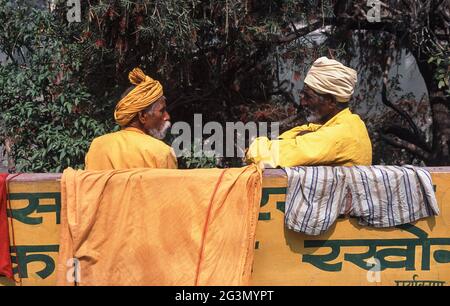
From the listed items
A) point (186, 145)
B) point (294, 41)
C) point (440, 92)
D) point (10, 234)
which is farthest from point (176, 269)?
point (440, 92)

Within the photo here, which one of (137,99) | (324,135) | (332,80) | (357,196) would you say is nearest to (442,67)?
(332,80)

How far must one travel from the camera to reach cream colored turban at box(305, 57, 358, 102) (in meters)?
3.04

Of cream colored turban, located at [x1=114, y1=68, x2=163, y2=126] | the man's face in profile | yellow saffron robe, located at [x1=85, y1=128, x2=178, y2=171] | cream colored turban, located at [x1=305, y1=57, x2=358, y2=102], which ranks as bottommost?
yellow saffron robe, located at [x1=85, y1=128, x2=178, y2=171]

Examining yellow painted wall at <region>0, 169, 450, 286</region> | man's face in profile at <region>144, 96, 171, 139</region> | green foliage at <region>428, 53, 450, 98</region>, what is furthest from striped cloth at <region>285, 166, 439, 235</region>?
green foliage at <region>428, 53, 450, 98</region>

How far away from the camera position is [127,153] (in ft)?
9.41

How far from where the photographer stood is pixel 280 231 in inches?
105

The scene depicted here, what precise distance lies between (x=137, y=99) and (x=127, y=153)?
33 cm

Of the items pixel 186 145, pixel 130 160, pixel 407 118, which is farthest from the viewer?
pixel 407 118

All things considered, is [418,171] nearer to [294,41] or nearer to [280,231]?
[280,231]

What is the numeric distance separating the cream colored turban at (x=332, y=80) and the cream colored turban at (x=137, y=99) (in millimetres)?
892

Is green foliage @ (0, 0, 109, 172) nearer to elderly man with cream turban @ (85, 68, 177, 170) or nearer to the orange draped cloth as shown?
elderly man with cream turban @ (85, 68, 177, 170)

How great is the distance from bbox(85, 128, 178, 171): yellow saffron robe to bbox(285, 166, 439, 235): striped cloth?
71 cm

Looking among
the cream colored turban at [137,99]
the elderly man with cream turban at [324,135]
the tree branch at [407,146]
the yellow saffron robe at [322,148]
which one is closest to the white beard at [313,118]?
the elderly man with cream turban at [324,135]

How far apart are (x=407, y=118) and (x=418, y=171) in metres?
3.61
